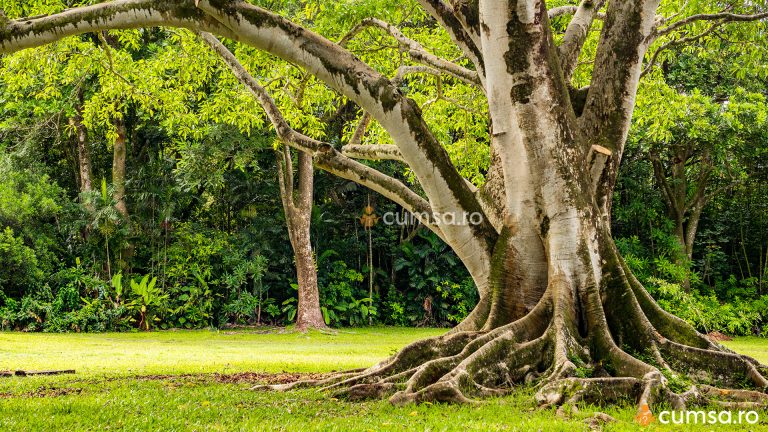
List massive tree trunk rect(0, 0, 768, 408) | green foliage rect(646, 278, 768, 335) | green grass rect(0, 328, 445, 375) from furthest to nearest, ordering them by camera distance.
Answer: green foliage rect(646, 278, 768, 335), green grass rect(0, 328, 445, 375), massive tree trunk rect(0, 0, 768, 408)

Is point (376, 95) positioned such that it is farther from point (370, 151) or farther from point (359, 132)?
point (359, 132)

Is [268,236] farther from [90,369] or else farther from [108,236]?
[90,369]

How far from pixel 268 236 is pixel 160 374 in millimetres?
13847

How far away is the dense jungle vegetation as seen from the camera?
19859 mm

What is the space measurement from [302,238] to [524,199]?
13064 millimetres

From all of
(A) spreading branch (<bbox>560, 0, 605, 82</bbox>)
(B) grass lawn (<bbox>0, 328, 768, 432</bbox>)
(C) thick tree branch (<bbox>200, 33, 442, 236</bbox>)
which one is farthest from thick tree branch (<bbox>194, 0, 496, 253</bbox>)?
(B) grass lawn (<bbox>0, 328, 768, 432</bbox>)

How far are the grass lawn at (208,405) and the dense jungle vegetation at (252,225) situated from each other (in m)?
8.00

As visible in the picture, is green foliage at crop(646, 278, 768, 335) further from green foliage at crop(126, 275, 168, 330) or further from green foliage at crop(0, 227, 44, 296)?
green foliage at crop(0, 227, 44, 296)

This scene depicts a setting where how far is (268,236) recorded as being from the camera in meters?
23.0

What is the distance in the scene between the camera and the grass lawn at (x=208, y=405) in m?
5.00

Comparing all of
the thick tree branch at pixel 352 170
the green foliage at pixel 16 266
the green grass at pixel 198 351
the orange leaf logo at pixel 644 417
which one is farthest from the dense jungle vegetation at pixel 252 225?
the orange leaf logo at pixel 644 417

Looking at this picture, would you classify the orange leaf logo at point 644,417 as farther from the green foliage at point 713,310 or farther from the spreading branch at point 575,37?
the green foliage at point 713,310

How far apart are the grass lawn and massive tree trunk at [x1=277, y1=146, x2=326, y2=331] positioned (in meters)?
7.33

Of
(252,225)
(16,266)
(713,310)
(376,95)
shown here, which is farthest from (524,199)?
(16,266)
